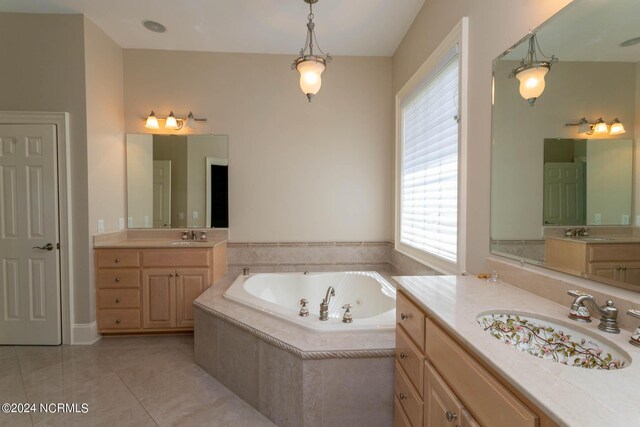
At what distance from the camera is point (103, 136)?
2.90 metres

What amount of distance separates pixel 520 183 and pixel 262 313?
1.73m

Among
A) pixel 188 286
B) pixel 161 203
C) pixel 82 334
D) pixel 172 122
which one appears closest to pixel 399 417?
pixel 188 286

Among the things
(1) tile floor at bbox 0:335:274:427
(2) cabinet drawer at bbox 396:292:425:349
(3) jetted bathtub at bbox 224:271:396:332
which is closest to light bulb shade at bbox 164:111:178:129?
(3) jetted bathtub at bbox 224:271:396:332

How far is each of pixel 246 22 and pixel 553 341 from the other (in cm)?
313

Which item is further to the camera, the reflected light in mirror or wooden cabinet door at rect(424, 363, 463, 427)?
the reflected light in mirror

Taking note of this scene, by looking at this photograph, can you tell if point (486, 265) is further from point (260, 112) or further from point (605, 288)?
point (260, 112)

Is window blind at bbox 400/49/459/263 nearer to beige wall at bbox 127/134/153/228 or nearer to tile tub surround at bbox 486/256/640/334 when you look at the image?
tile tub surround at bbox 486/256/640/334

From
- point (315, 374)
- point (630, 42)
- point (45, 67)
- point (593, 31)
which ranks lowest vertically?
point (315, 374)

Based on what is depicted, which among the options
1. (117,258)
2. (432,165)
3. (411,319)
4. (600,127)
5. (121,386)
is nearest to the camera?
(600,127)

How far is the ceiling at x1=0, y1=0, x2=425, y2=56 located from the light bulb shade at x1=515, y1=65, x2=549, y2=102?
60.3 inches

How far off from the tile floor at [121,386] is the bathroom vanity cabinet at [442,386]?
96cm

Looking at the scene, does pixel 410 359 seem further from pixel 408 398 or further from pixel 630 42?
pixel 630 42

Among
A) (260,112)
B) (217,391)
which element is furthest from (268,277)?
(260,112)

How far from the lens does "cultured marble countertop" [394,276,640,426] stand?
0.54 metres
